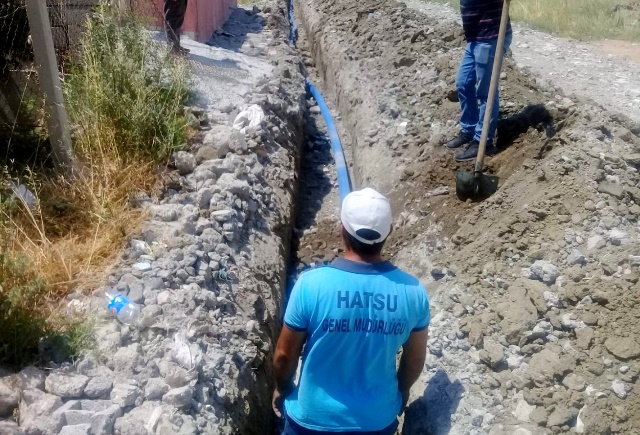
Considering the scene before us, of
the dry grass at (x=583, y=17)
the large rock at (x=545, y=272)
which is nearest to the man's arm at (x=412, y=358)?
the large rock at (x=545, y=272)

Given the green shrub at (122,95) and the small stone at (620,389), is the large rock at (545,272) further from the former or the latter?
the green shrub at (122,95)

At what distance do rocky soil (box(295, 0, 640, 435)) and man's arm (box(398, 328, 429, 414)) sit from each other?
454mm

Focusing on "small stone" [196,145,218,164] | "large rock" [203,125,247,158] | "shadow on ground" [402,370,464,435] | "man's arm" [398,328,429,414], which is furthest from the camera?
"large rock" [203,125,247,158]

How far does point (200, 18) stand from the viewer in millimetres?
9242

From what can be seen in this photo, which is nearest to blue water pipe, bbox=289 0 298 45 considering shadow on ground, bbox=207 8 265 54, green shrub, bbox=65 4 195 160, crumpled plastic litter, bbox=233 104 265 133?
shadow on ground, bbox=207 8 265 54

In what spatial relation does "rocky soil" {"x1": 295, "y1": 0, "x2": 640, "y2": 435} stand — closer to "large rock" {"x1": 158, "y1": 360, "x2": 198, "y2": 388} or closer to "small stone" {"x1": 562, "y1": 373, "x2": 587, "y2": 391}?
"small stone" {"x1": 562, "y1": 373, "x2": 587, "y2": 391}

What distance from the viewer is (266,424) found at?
3.57 meters

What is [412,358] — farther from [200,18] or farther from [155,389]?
[200,18]

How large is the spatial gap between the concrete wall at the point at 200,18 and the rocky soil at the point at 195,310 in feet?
8.71

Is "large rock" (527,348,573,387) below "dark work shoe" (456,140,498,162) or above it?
above

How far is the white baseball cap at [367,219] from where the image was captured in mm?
2303

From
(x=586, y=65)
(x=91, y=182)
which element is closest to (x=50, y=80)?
(x=91, y=182)

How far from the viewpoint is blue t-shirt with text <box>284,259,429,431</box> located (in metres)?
2.30

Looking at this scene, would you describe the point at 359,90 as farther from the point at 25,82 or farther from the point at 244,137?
the point at 25,82
